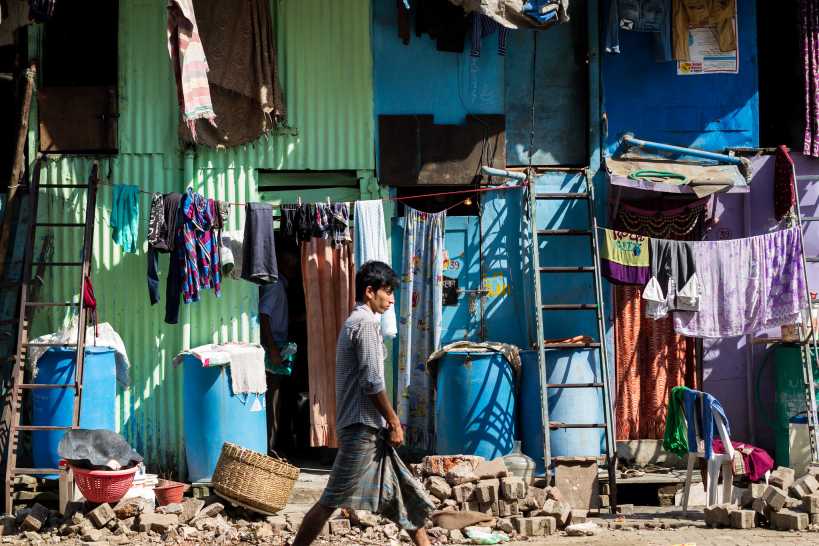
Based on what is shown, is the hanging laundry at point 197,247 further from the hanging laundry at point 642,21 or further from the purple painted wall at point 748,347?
the purple painted wall at point 748,347

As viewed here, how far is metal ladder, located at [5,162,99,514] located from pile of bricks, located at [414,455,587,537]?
298cm

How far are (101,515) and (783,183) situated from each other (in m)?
6.65

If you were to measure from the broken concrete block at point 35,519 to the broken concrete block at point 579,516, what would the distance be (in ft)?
13.1

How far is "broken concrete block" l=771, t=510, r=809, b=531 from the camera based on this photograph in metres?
8.50

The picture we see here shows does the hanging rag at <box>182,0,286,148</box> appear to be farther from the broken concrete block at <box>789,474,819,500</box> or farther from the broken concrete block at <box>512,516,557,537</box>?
the broken concrete block at <box>789,474,819,500</box>

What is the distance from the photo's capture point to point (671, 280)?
10.1 m

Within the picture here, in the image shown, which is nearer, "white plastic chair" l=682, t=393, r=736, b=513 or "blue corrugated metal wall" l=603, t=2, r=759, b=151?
"white plastic chair" l=682, t=393, r=736, b=513

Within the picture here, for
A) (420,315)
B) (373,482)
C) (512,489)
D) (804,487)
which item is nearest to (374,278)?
(373,482)

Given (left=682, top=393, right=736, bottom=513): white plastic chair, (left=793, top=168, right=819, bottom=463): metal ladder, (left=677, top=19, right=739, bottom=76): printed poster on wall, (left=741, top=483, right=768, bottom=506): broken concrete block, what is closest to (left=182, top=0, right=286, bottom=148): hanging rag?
(left=677, top=19, right=739, bottom=76): printed poster on wall

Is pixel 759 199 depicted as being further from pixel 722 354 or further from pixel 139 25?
pixel 139 25

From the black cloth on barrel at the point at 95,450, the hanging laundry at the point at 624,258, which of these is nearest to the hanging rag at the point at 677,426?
the hanging laundry at the point at 624,258

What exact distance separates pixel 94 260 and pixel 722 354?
5830 millimetres

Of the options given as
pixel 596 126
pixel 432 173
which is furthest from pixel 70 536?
pixel 596 126

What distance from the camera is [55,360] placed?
9367 mm
